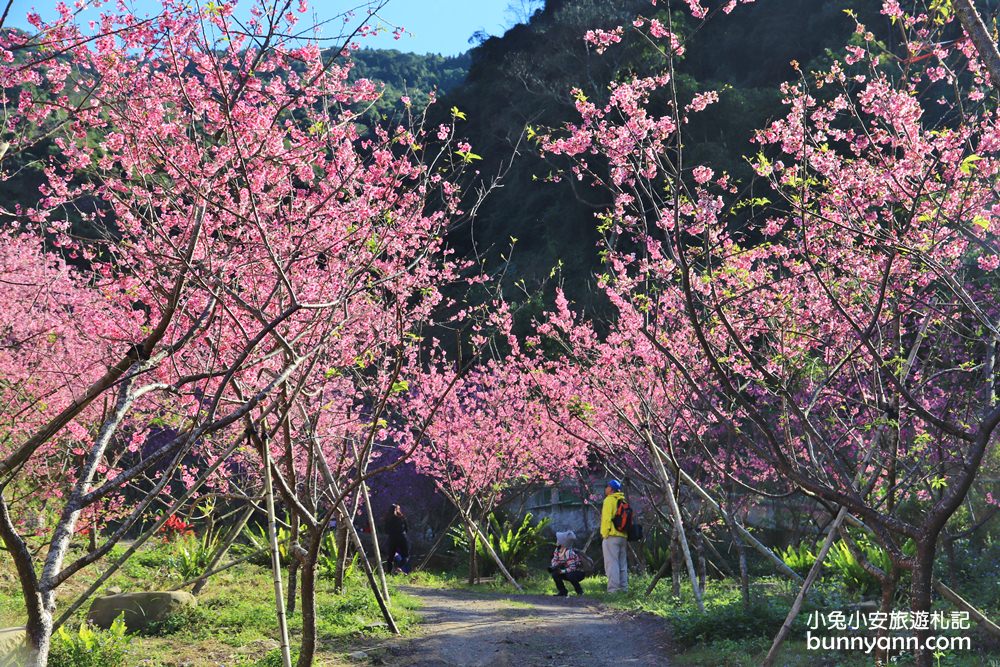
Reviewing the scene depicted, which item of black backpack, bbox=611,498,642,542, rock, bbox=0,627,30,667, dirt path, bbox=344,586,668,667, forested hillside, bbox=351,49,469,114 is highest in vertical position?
forested hillside, bbox=351,49,469,114

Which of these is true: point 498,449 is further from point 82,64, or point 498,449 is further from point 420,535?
point 82,64

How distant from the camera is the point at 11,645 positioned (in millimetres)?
6629

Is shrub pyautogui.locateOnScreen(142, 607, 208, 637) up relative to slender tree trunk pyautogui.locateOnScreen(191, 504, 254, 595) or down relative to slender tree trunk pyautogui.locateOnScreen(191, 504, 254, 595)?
down

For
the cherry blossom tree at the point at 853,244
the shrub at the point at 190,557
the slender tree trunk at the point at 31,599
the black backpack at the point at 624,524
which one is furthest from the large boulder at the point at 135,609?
the black backpack at the point at 624,524

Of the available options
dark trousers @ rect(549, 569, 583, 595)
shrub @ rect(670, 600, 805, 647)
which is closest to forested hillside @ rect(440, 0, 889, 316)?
dark trousers @ rect(549, 569, 583, 595)

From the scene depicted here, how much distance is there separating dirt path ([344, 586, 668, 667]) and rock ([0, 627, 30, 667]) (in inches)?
106

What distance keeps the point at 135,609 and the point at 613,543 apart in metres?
6.36

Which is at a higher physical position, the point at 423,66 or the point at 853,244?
the point at 423,66

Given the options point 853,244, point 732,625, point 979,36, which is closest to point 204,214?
point 979,36

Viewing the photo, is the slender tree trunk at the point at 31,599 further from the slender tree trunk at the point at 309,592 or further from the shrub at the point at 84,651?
the shrub at the point at 84,651

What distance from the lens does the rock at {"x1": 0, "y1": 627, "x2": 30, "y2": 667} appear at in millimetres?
6367

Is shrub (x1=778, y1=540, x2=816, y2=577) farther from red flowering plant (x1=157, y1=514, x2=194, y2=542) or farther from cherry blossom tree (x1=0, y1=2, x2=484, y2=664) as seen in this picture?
red flowering plant (x1=157, y1=514, x2=194, y2=542)

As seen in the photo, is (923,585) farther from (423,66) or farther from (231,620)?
(423,66)

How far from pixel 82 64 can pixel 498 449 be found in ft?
36.7
